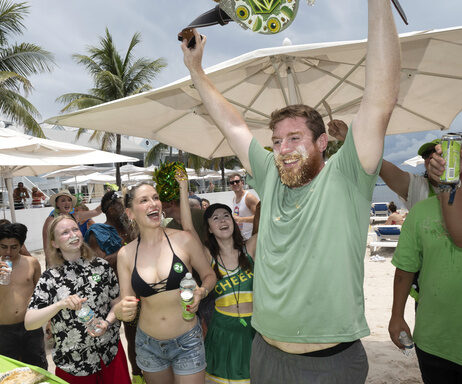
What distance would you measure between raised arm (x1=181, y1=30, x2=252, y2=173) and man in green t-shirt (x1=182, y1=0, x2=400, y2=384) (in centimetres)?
29

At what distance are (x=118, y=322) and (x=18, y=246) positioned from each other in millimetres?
1452

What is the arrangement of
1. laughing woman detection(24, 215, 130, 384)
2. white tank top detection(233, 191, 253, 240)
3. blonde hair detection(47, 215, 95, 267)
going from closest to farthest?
1. laughing woman detection(24, 215, 130, 384)
2. blonde hair detection(47, 215, 95, 267)
3. white tank top detection(233, 191, 253, 240)

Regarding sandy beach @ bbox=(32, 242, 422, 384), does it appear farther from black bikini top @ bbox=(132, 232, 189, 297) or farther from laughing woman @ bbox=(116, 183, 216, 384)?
black bikini top @ bbox=(132, 232, 189, 297)

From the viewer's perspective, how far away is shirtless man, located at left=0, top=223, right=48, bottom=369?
3217 millimetres

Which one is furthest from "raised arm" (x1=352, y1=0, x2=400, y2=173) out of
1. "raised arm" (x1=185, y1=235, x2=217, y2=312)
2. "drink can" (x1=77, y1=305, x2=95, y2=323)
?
"drink can" (x1=77, y1=305, x2=95, y2=323)

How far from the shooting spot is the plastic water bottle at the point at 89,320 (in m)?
2.37

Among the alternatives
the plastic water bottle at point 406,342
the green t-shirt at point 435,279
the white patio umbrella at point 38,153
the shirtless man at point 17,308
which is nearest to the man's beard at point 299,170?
the green t-shirt at point 435,279

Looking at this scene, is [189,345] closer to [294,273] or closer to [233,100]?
[294,273]

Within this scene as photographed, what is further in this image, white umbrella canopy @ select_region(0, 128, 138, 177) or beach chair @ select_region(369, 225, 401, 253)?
beach chair @ select_region(369, 225, 401, 253)

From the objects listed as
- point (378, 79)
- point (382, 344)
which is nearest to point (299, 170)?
point (378, 79)

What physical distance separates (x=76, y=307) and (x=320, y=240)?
1.92 m

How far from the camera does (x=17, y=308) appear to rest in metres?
3.28

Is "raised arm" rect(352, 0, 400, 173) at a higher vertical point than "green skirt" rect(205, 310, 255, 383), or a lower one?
higher

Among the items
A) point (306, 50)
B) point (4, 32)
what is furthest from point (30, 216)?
point (306, 50)
